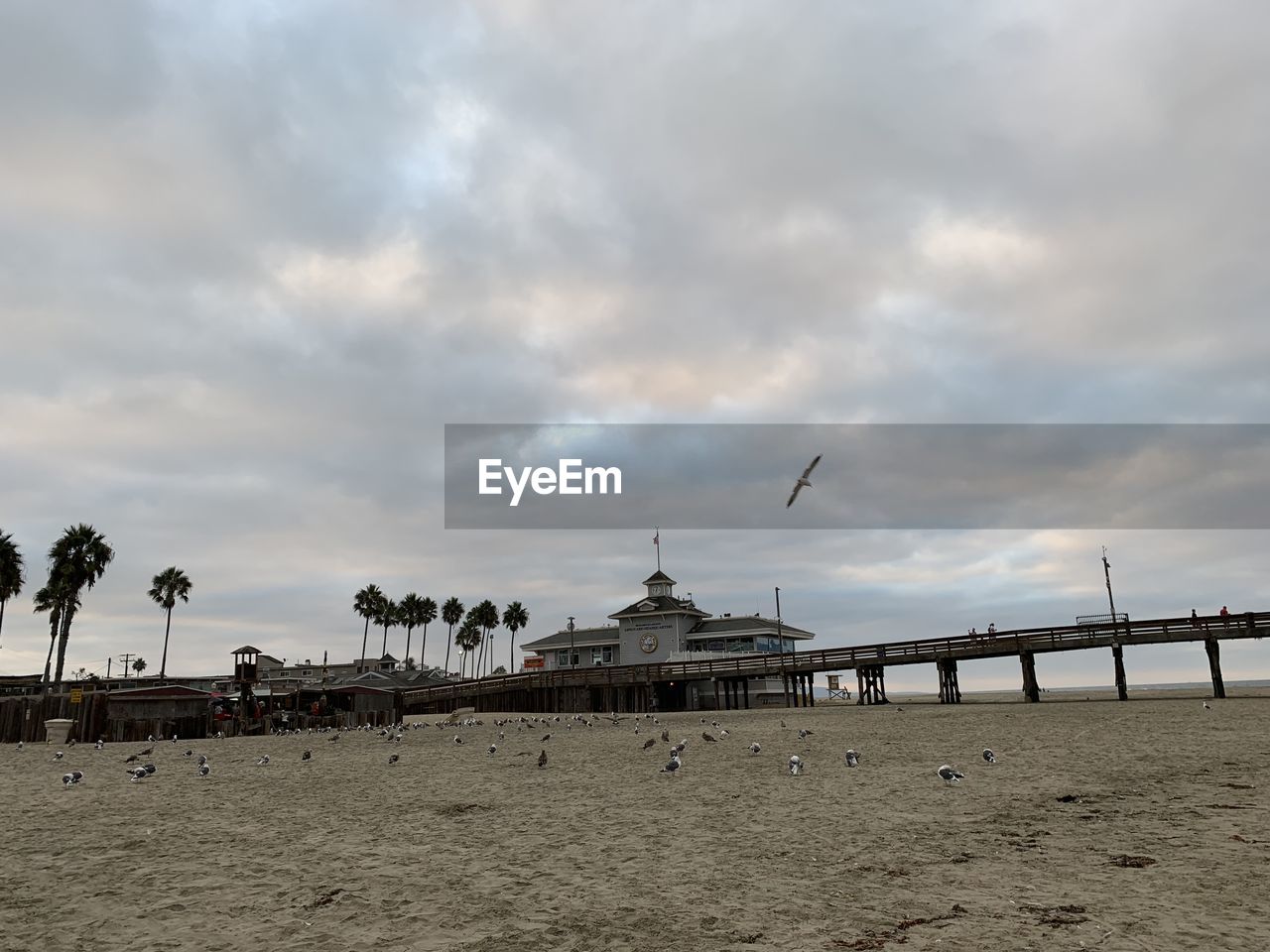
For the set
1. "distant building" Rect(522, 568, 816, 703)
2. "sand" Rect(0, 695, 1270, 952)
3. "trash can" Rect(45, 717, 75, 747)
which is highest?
"distant building" Rect(522, 568, 816, 703)

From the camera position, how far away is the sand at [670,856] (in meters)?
8.11

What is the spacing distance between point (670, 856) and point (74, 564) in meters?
62.6

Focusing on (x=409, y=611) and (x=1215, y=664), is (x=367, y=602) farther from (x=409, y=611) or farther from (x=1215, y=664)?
(x=1215, y=664)

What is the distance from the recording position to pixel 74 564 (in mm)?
59500

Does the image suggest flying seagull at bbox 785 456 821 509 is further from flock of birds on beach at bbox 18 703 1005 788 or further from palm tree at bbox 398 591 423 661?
palm tree at bbox 398 591 423 661

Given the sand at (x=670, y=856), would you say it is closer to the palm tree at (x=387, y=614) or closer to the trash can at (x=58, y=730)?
the trash can at (x=58, y=730)

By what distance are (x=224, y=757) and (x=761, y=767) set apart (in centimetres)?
1741

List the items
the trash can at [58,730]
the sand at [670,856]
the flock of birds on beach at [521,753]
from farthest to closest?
the trash can at [58,730]
the flock of birds on beach at [521,753]
the sand at [670,856]

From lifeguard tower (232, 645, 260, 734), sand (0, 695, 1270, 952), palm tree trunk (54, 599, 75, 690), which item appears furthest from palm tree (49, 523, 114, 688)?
sand (0, 695, 1270, 952)

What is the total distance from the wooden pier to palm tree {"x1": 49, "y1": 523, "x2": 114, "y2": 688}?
2476 centimetres

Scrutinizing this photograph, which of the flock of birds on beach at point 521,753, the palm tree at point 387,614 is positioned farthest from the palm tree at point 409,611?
the flock of birds on beach at point 521,753

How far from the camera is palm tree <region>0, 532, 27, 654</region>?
6178 cm

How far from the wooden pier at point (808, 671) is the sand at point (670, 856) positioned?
25959 mm

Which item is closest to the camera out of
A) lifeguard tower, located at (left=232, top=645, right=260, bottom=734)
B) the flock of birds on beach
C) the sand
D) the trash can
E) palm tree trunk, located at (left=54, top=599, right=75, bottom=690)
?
the sand
